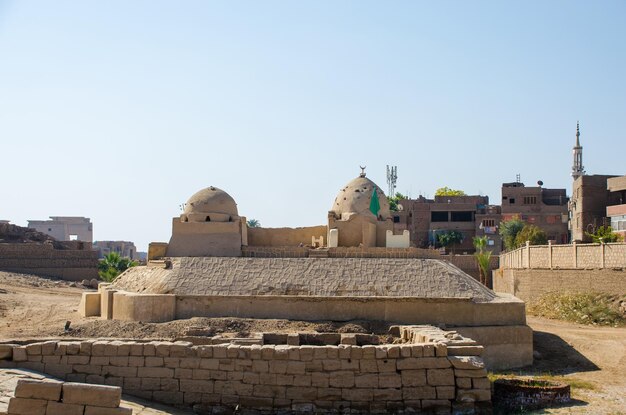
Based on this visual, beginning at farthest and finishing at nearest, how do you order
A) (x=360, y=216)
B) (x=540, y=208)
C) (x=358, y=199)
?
(x=540, y=208), (x=358, y=199), (x=360, y=216)

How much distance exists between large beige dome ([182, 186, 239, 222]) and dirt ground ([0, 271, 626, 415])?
4.63 meters

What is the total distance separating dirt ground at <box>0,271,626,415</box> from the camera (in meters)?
15.7

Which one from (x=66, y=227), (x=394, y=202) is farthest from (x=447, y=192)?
(x=66, y=227)

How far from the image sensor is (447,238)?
185 feet

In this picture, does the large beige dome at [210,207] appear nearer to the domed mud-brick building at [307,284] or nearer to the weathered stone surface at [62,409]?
the domed mud-brick building at [307,284]

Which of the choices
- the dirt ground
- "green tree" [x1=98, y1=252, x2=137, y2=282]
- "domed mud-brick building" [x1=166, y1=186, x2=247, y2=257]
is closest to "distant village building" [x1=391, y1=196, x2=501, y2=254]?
"green tree" [x1=98, y1=252, x2=137, y2=282]

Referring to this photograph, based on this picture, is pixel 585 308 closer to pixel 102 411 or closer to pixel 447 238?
pixel 102 411

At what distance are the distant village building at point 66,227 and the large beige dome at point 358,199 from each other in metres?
63.2

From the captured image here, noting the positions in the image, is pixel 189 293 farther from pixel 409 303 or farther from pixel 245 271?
pixel 409 303

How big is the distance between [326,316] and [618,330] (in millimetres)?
8908

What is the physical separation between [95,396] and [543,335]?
1457 cm

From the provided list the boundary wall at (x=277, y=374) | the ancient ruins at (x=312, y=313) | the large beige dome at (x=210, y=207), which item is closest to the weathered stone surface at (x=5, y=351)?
the boundary wall at (x=277, y=374)

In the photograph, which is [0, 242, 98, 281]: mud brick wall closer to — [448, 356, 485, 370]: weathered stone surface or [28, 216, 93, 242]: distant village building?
[448, 356, 485, 370]: weathered stone surface

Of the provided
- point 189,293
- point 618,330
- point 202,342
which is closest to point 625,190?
point 618,330
